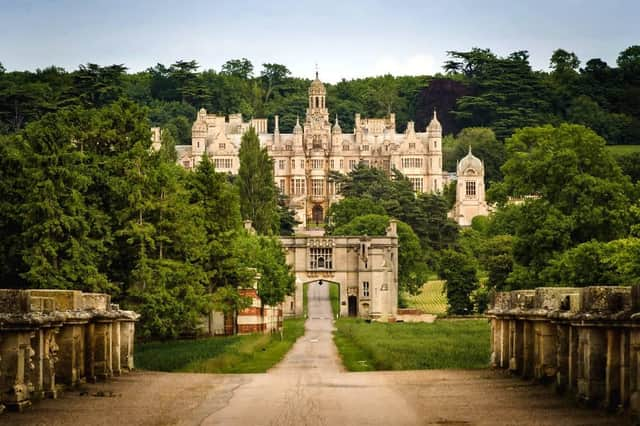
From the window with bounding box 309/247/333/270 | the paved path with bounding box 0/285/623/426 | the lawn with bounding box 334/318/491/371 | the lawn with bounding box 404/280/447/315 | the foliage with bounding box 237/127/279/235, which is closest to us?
the paved path with bounding box 0/285/623/426

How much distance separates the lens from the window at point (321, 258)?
149 metres

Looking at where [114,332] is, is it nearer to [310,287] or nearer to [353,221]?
[310,287]

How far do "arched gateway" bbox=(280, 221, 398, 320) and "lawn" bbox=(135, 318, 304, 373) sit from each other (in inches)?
2702

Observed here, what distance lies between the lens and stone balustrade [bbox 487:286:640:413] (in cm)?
2898

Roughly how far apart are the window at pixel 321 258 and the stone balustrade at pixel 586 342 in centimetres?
10612

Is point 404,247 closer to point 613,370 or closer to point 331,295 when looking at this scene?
point 331,295

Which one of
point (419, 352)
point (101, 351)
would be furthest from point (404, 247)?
point (101, 351)

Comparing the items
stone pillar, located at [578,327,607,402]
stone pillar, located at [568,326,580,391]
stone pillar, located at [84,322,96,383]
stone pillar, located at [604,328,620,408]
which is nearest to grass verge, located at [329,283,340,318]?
stone pillar, located at [84,322,96,383]

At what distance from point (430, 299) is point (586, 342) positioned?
128 metres

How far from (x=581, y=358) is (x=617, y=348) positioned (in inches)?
85.6

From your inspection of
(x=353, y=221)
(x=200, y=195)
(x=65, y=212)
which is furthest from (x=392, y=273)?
(x=65, y=212)

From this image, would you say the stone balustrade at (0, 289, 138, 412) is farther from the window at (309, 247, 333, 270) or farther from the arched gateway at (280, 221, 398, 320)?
the window at (309, 247, 333, 270)

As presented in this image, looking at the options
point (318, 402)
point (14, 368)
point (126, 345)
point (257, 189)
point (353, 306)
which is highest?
point (257, 189)

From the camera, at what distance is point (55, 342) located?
36.8 metres
